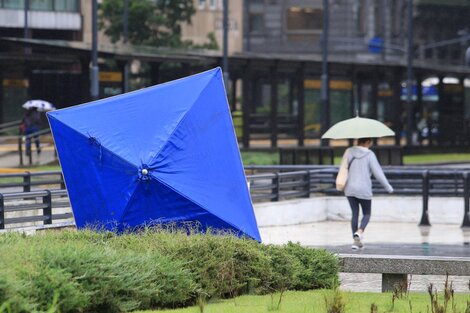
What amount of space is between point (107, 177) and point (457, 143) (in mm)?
36620

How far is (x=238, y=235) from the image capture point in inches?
515

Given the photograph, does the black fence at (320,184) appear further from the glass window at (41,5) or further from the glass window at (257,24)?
the glass window at (257,24)

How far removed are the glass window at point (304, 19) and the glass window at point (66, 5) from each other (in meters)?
31.7

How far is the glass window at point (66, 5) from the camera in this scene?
68562mm

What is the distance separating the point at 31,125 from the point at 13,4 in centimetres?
2606

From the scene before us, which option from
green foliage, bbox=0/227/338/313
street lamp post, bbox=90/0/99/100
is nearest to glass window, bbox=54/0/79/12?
street lamp post, bbox=90/0/99/100

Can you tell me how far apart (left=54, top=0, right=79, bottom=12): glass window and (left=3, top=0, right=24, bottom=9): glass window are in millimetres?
3363

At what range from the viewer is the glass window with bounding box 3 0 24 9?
6456cm

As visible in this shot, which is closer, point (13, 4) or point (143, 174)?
point (143, 174)

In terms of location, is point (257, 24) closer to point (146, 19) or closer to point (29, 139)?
point (146, 19)

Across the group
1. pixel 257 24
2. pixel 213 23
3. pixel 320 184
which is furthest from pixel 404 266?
pixel 257 24

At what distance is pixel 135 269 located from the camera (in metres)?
10.3

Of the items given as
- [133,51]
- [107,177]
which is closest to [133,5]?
[133,51]

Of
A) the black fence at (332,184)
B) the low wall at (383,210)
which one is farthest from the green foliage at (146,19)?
the low wall at (383,210)
